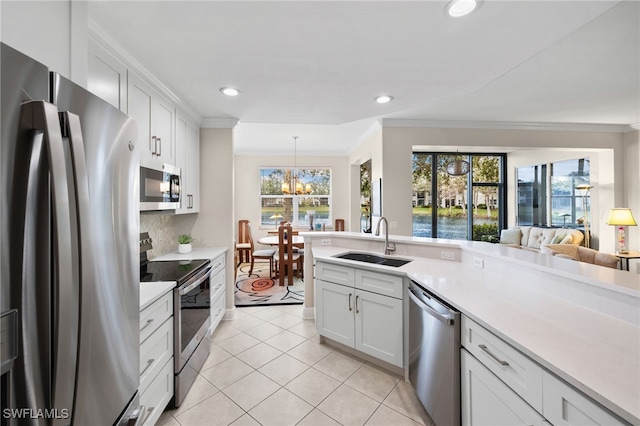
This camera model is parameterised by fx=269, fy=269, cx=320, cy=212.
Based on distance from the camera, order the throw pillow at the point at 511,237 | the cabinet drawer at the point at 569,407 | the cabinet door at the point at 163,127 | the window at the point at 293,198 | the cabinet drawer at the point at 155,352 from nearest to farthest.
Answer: the cabinet drawer at the point at 569,407, the cabinet drawer at the point at 155,352, the cabinet door at the point at 163,127, the throw pillow at the point at 511,237, the window at the point at 293,198

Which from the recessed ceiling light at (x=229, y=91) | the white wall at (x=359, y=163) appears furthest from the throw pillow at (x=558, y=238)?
the recessed ceiling light at (x=229, y=91)

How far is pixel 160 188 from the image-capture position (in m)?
2.32

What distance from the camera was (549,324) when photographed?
121cm

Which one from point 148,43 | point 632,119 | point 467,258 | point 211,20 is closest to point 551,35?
point 467,258

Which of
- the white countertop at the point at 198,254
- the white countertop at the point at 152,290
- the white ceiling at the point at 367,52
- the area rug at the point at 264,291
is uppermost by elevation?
the white ceiling at the point at 367,52

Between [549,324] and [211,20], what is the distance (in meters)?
2.32

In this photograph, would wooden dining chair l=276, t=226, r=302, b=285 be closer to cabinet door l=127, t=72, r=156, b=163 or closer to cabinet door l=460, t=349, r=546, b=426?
cabinet door l=127, t=72, r=156, b=163

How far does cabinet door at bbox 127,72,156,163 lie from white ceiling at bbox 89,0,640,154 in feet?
0.56

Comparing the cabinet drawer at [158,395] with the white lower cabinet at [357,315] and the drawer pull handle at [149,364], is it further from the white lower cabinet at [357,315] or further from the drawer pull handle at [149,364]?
the white lower cabinet at [357,315]

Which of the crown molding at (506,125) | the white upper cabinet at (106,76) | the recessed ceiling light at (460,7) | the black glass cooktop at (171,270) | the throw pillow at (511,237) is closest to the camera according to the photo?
the recessed ceiling light at (460,7)

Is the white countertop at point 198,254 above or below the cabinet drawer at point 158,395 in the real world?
above

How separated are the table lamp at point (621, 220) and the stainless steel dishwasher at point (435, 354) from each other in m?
4.71

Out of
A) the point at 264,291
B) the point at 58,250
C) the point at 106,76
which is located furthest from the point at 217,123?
the point at 58,250

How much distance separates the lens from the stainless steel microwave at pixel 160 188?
6.69 feet
